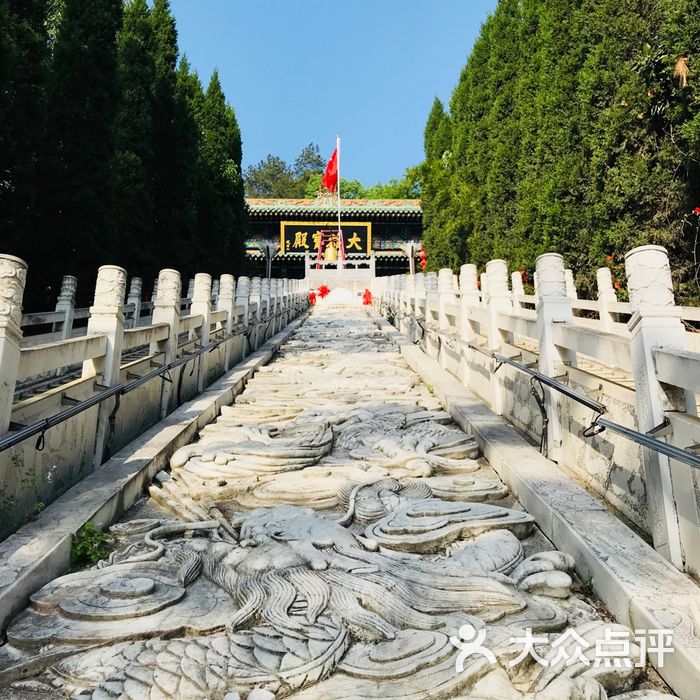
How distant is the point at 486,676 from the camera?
1.71 metres

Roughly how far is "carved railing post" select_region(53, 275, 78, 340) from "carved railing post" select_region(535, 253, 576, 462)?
694 centimetres

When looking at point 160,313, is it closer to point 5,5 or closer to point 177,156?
point 5,5

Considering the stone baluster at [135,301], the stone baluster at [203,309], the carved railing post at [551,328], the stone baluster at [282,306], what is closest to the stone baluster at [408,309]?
the stone baluster at [282,306]

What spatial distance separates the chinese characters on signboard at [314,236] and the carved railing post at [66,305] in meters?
25.6

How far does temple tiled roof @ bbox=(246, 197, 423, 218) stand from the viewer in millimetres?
33062

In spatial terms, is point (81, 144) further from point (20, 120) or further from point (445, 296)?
point (445, 296)

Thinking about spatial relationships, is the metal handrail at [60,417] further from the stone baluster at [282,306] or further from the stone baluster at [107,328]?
the stone baluster at [282,306]

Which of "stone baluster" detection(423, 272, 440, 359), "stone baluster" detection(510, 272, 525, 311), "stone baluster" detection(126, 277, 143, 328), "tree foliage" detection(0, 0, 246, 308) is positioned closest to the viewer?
"tree foliage" detection(0, 0, 246, 308)

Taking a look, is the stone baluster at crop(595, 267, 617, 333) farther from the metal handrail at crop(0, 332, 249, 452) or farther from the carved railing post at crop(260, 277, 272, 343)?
the metal handrail at crop(0, 332, 249, 452)

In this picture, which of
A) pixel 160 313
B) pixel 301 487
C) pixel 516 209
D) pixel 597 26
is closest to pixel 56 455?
pixel 301 487

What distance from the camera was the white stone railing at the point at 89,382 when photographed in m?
2.55

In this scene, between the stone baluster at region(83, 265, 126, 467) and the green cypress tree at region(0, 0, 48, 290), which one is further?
the green cypress tree at region(0, 0, 48, 290)

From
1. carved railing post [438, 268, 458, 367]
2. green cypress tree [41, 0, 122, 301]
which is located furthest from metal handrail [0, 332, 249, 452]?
green cypress tree [41, 0, 122, 301]

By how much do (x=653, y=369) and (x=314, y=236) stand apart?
32.5m
